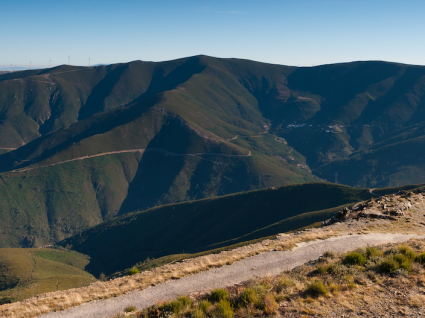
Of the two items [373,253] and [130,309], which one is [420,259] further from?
[130,309]

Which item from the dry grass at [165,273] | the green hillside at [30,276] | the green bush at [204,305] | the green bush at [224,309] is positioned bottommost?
the green hillside at [30,276]

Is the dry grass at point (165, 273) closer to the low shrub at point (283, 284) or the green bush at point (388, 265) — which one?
the low shrub at point (283, 284)

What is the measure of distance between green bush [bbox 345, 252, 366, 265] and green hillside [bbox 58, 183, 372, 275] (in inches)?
2991

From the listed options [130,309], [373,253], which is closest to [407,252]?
[373,253]

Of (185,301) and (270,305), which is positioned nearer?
(270,305)

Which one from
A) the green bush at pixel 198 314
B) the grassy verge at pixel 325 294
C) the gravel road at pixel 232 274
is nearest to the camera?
the green bush at pixel 198 314

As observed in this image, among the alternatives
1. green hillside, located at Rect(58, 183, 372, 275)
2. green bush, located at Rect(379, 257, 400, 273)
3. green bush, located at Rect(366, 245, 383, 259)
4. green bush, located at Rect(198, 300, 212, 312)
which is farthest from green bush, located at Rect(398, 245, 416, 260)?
green hillside, located at Rect(58, 183, 372, 275)

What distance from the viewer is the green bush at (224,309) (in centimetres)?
1543

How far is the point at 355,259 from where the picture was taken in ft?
68.5

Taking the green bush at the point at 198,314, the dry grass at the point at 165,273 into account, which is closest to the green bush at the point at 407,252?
the dry grass at the point at 165,273

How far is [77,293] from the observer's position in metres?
22.1

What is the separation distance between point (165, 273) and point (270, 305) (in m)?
11.1

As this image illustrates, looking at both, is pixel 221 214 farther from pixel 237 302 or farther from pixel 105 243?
pixel 237 302

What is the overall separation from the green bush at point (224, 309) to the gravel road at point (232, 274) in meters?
4.65
